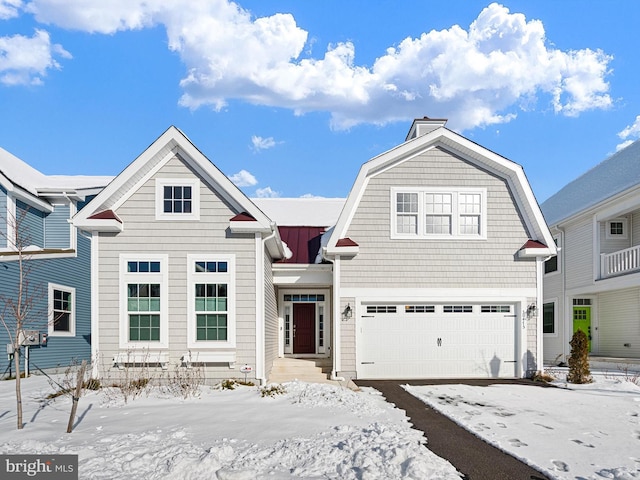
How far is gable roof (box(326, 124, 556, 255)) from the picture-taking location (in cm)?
1295

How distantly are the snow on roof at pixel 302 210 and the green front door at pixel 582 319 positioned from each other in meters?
10.5

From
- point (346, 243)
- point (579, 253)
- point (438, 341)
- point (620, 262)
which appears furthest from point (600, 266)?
point (346, 243)

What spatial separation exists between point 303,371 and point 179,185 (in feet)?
20.2

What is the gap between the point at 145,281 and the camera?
1165 cm

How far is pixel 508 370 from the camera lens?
43.0 feet

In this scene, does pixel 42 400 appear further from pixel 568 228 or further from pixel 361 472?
pixel 568 228

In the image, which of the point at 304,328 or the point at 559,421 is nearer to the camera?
the point at 559,421

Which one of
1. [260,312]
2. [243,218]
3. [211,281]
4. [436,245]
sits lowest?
[260,312]

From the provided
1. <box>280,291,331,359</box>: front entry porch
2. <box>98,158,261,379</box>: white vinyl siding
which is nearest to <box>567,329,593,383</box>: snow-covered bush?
<box>280,291,331,359</box>: front entry porch

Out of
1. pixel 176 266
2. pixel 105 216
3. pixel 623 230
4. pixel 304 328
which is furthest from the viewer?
pixel 623 230

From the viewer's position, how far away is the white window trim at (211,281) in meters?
11.5

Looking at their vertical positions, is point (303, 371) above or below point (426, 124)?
below

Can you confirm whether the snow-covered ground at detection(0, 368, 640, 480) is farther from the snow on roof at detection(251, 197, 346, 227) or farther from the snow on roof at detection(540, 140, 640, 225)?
the snow on roof at detection(251, 197, 346, 227)

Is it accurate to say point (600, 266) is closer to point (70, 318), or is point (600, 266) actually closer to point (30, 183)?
point (70, 318)
